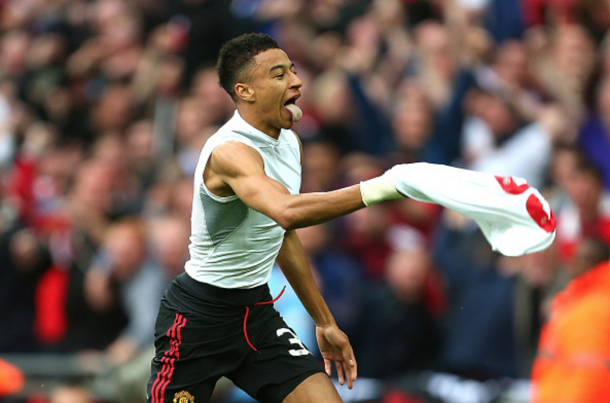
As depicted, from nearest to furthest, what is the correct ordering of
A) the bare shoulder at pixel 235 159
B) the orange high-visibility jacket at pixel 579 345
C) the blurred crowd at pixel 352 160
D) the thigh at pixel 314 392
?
the bare shoulder at pixel 235 159
the thigh at pixel 314 392
the orange high-visibility jacket at pixel 579 345
the blurred crowd at pixel 352 160

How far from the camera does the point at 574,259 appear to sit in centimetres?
Answer: 592

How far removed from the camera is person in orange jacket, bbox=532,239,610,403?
5.57m

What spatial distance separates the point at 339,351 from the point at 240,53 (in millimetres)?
1586

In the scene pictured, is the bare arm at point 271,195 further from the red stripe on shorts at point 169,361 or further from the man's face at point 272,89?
the red stripe on shorts at point 169,361

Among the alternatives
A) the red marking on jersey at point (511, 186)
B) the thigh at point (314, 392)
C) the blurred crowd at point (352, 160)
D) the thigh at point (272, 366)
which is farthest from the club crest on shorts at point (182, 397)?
the blurred crowd at point (352, 160)

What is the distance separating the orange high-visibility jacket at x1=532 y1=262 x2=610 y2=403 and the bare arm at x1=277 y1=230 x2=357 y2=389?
1.89 meters

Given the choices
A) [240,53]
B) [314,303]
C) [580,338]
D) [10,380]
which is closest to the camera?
→ [240,53]

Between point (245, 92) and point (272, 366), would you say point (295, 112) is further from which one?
point (272, 366)

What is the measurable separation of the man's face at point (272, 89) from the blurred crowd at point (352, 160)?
9.00 ft

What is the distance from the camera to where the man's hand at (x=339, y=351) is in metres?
4.46

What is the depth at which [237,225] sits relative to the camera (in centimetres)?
409

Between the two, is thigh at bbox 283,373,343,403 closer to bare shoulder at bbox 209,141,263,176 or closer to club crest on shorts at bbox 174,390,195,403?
club crest on shorts at bbox 174,390,195,403

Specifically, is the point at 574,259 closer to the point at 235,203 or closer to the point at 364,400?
the point at 364,400

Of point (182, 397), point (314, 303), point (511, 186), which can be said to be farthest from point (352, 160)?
point (511, 186)
